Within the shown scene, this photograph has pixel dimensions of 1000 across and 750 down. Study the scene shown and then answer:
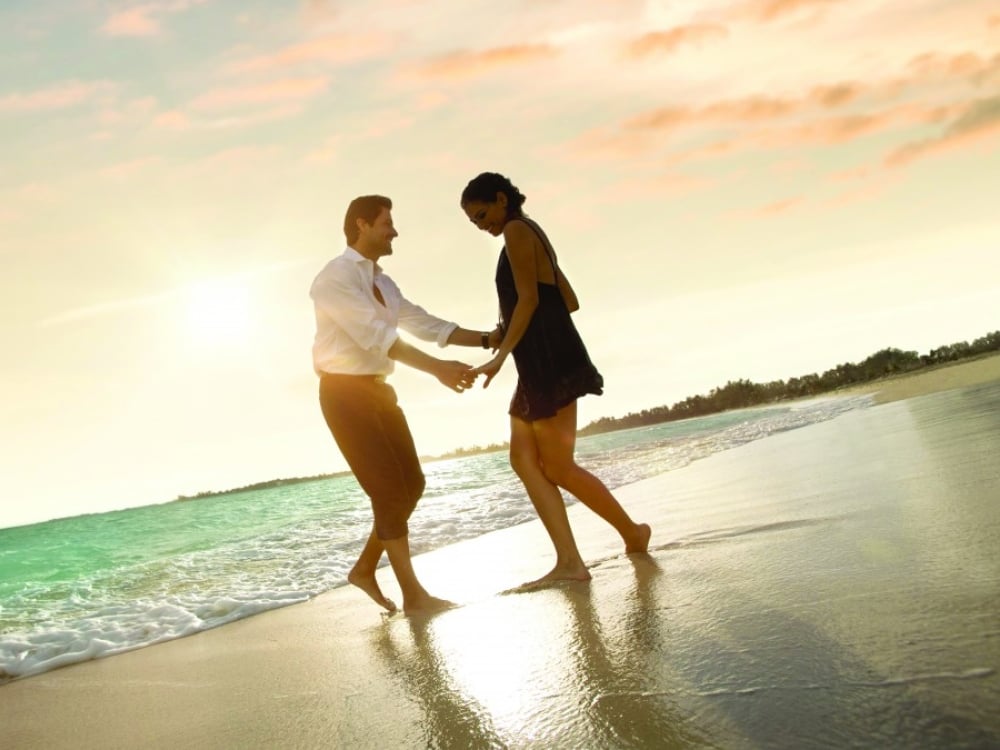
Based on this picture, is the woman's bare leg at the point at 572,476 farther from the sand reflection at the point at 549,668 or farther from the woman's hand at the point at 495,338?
the woman's hand at the point at 495,338

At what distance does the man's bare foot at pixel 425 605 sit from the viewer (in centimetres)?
373

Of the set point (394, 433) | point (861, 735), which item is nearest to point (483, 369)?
point (394, 433)

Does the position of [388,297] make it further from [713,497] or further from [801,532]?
[713,497]

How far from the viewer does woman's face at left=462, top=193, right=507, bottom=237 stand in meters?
3.99

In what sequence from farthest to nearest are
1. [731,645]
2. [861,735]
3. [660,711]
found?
[731,645]
[660,711]
[861,735]

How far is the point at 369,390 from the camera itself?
414 centimetres

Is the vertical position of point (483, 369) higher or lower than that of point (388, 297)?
lower

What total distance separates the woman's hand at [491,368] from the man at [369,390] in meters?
0.47

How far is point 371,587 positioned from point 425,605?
0.51 metres

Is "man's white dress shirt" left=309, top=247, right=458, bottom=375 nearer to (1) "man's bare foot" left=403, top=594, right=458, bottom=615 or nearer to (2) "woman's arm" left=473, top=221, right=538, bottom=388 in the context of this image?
(2) "woman's arm" left=473, top=221, right=538, bottom=388

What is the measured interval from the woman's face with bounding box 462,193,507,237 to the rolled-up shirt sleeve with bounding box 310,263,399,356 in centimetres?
69

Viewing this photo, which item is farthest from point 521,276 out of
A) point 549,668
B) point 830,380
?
point 830,380

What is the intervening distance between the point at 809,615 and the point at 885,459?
3.59 m

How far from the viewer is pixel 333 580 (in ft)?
19.2
